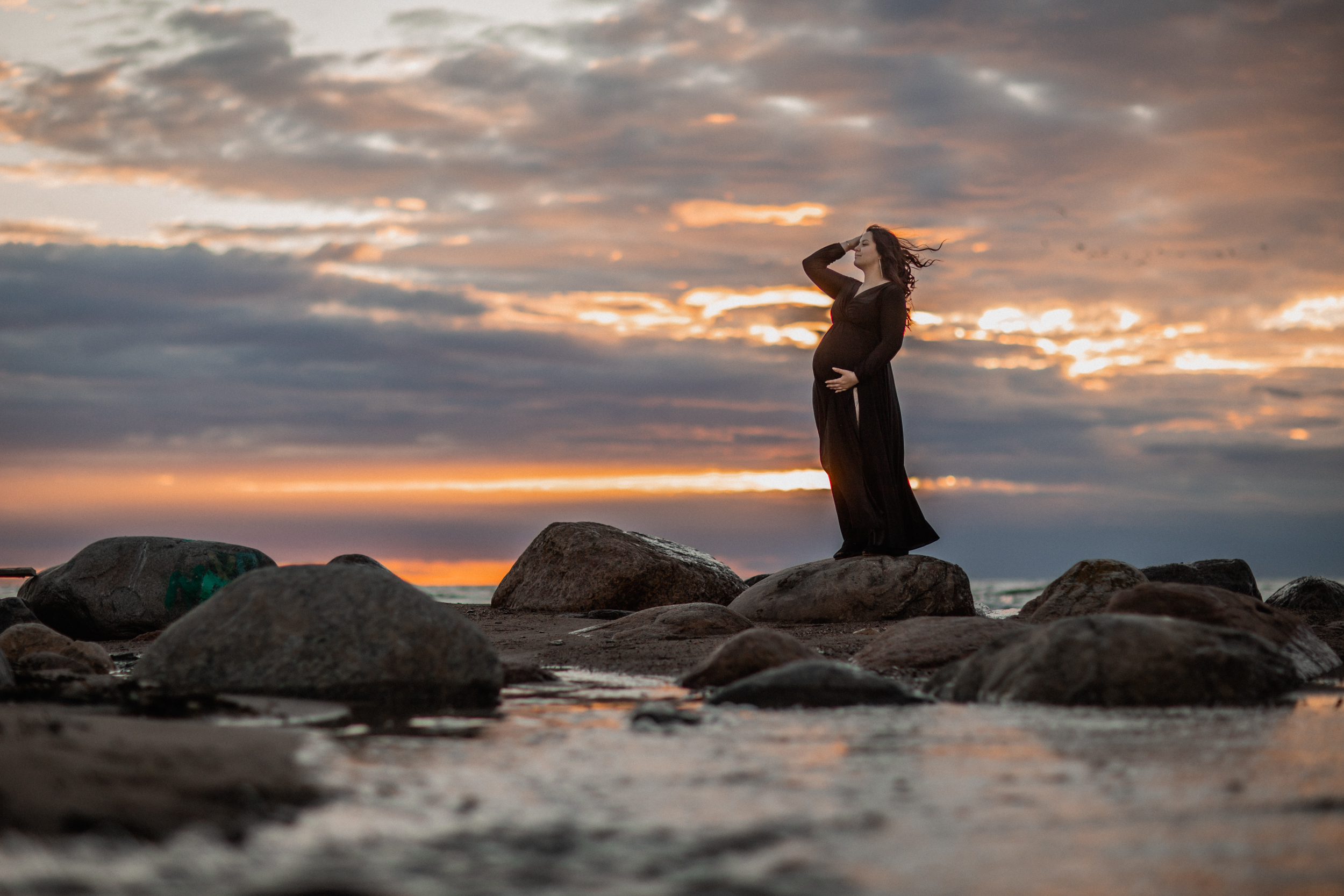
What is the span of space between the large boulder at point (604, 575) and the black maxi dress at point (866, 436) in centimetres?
190

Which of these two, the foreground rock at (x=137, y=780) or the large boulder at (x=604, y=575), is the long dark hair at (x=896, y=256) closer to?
the large boulder at (x=604, y=575)

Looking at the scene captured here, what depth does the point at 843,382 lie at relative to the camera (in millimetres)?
10461

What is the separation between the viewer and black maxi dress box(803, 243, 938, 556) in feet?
34.4

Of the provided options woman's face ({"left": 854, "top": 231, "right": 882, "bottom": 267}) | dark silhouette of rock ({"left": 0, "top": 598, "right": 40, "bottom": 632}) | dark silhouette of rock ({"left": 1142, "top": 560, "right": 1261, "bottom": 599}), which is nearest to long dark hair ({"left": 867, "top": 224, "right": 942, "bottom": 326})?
woman's face ({"left": 854, "top": 231, "right": 882, "bottom": 267})

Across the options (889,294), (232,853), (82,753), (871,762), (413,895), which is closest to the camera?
(413,895)

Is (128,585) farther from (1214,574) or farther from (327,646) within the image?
(1214,574)

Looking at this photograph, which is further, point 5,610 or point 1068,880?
point 5,610

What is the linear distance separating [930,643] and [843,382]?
4.28 meters

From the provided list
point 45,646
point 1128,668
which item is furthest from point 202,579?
point 1128,668

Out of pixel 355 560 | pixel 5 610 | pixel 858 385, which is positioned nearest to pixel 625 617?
pixel 858 385

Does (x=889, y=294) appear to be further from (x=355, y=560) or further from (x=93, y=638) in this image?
(x=93, y=638)

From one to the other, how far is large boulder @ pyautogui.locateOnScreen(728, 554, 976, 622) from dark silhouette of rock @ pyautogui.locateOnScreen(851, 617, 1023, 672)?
2.93m

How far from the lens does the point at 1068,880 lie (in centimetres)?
233

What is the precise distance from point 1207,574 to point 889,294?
4720mm
